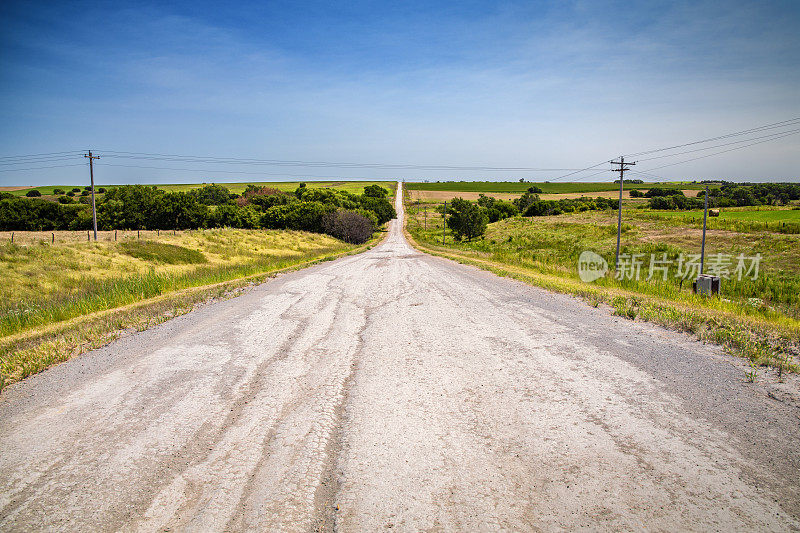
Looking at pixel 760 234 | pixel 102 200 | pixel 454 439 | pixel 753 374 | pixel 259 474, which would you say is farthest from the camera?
pixel 102 200

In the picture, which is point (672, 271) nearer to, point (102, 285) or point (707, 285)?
point (707, 285)

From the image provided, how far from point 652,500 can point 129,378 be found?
6.13m

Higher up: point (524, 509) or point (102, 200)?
point (102, 200)

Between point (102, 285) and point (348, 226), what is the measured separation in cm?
4674

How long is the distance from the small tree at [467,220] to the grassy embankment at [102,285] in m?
30.4

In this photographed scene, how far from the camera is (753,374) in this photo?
195 inches

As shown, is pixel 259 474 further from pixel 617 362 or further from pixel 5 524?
pixel 617 362

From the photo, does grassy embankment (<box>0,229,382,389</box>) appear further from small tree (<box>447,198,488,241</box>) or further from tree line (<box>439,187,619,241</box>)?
tree line (<box>439,187,619,241</box>)

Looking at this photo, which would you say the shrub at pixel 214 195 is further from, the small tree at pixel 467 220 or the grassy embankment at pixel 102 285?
the small tree at pixel 467 220

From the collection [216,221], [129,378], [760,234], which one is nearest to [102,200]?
[216,221]

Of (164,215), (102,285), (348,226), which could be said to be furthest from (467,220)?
(102,285)

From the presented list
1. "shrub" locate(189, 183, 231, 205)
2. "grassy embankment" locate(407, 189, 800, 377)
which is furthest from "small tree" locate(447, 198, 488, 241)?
"shrub" locate(189, 183, 231, 205)

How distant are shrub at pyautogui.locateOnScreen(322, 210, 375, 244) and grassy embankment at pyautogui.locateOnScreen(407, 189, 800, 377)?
49.5ft

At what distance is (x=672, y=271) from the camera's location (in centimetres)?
2888
